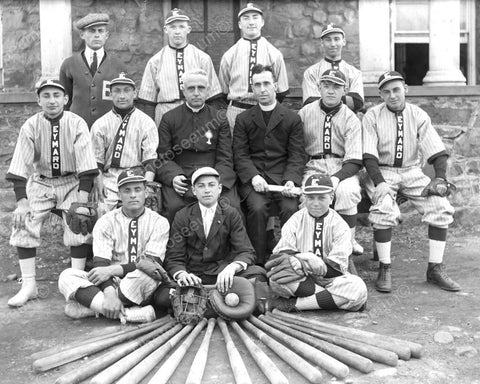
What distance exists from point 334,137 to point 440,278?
1430 mm

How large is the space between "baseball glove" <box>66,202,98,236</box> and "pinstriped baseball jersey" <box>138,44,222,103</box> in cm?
139

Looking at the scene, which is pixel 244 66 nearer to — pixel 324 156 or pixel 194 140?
pixel 194 140

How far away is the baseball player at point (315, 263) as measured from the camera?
14.6 feet

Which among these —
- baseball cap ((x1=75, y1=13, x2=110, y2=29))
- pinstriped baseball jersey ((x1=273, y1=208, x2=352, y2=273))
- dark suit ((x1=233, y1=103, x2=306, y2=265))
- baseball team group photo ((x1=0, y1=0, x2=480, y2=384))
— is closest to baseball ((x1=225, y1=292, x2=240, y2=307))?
baseball team group photo ((x1=0, y1=0, x2=480, y2=384))

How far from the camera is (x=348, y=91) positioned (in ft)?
19.6

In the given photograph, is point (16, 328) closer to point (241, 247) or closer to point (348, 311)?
point (241, 247)

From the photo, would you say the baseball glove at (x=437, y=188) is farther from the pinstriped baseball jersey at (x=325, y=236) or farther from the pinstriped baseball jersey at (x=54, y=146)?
the pinstriped baseball jersey at (x=54, y=146)

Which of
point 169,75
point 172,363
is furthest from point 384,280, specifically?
point 169,75

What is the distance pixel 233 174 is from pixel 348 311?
→ 156cm

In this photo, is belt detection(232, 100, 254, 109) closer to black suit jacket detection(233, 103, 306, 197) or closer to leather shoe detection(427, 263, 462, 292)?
black suit jacket detection(233, 103, 306, 197)

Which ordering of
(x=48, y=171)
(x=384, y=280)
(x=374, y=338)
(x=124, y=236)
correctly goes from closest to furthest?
(x=374, y=338)
(x=124, y=236)
(x=384, y=280)
(x=48, y=171)

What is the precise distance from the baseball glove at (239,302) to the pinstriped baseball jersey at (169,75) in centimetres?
214

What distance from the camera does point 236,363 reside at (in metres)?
3.44

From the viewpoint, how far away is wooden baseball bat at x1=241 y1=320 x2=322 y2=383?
10.8 feet
